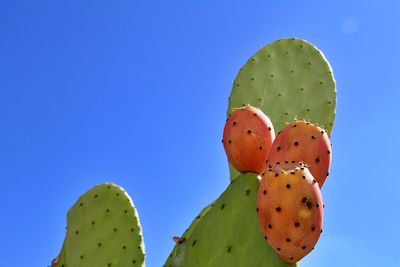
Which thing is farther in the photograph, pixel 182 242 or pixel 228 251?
pixel 182 242

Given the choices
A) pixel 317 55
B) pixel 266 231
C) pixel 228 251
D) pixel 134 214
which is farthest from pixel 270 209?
pixel 317 55

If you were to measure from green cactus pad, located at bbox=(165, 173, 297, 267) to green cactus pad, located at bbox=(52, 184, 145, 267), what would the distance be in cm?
79

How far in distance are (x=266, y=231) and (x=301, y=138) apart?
358 mm

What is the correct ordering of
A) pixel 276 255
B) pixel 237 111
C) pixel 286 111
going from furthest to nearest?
pixel 286 111 → pixel 237 111 → pixel 276 255

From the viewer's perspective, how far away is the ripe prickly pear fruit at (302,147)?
209cm

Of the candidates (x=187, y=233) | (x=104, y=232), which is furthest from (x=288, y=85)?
(x=104, y=232)

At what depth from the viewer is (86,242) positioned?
10.2 ft

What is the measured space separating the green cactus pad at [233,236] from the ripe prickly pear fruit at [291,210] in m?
0.14

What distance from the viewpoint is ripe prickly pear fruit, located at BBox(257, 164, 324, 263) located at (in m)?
1.85

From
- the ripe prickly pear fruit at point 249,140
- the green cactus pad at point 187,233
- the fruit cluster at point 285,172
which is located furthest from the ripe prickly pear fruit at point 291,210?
the green cactus pad at point 187,233

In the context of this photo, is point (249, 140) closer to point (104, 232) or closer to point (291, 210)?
point (291, 210)

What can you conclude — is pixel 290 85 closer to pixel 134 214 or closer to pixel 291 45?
pixel 291 45

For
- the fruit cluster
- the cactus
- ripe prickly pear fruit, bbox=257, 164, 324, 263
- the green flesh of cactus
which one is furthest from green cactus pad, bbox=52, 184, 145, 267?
ripe prickly pear fruit, bbox=257, 164, 324, 263

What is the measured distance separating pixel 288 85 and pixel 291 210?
1816 mm
